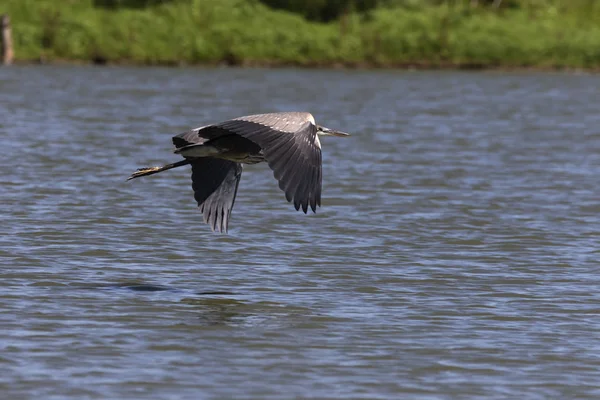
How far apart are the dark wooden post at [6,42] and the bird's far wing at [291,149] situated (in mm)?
28357

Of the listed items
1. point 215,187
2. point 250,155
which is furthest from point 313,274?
point 250,155

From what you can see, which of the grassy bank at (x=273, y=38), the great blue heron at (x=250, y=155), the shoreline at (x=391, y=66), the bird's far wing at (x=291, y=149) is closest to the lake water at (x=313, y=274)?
the great blue heron at (x=250, y=155)

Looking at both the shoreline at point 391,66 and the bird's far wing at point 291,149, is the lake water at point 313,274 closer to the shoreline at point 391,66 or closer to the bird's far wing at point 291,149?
the bird's far wing at point 291,149

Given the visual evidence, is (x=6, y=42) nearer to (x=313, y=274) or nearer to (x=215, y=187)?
(x=215, y=187)

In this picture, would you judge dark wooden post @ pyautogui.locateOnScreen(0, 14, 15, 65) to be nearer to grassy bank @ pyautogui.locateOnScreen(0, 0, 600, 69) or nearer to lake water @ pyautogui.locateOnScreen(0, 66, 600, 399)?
grassy bank @ pyautogui.locateOnScreen(0, 0, 600, 69)

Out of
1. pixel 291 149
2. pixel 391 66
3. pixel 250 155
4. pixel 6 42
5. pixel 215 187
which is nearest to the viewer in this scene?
pixel 291 149

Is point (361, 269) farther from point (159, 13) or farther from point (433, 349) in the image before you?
point (159, 13)

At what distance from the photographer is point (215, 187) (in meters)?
9.24

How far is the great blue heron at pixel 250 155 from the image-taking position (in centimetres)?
764

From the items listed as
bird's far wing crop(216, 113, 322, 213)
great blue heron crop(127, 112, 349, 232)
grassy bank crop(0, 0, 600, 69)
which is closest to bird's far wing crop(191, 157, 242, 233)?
great blue heron crop(127, 112, 349, 232)

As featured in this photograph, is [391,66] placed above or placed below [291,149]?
below

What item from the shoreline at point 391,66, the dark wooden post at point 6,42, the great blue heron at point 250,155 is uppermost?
the great blue heron at point 250,155

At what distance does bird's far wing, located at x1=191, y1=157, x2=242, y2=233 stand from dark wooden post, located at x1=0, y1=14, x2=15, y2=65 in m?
27.3

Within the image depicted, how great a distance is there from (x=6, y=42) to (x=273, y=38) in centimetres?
772
